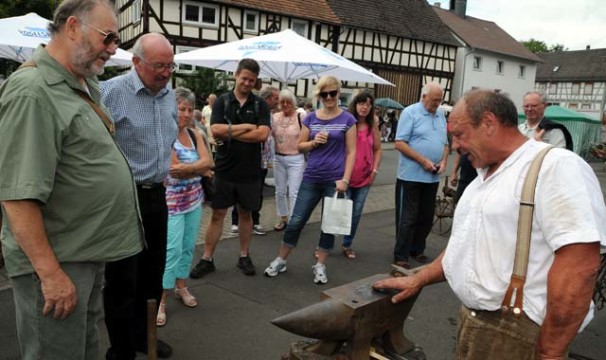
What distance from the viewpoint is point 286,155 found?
249 inches

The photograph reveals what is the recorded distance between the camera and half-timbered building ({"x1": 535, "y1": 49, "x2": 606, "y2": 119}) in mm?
51406

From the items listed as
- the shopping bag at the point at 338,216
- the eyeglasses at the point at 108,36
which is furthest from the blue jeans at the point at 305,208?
the eyeglasses at the point at 108,36

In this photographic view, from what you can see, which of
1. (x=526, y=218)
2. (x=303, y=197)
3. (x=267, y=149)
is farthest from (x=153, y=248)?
(x=267, y=149)

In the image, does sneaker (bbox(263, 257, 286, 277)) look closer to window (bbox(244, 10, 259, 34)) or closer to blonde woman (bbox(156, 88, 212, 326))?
blonde woman (bbox(156, 88, 212, 326))

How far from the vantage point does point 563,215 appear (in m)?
1.61

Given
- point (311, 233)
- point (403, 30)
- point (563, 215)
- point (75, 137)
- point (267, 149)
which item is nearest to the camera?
point (563, 215)

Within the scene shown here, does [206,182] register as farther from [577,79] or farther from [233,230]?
[577,79]

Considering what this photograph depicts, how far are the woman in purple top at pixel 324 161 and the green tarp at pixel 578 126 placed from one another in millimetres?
17245

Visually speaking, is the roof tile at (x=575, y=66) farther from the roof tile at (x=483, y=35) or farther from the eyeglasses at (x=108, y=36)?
the eyeglasses at (x=108, y=36)

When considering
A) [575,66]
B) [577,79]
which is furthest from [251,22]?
[575,66]

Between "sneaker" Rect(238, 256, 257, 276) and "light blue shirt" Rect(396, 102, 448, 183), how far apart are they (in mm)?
1823

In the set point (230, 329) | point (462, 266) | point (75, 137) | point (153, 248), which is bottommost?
point (230, 329)

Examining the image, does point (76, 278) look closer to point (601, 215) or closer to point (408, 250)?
point (601, 215)

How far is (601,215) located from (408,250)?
3.60m
